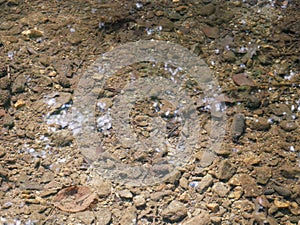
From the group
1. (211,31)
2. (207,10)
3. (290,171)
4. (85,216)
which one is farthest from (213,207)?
(207,10)

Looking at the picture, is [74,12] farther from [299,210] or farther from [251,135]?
[299,210]

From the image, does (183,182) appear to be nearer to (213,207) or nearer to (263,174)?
(213,207)

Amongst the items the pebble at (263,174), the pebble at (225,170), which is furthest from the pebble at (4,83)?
the pebble at (263,174)

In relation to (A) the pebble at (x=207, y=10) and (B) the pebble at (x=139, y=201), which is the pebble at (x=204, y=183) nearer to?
(B) the pebble at (x=139, y=201)

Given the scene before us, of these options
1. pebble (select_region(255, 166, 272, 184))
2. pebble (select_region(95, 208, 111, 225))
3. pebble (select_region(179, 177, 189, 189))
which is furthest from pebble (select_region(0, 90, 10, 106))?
pebble (select_region(255, 166, 272, 184))

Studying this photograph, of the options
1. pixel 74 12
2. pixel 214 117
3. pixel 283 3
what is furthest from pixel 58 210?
pixel 283 3

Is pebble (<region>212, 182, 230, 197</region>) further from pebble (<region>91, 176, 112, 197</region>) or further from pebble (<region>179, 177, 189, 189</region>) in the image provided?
pebble (<region>91, 176, 112, 197</region>)
